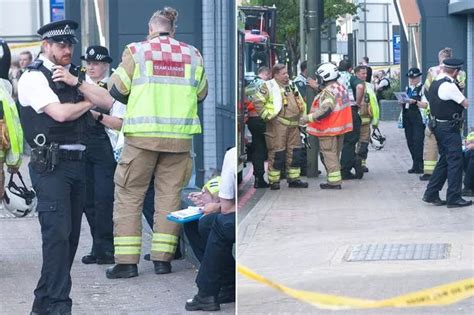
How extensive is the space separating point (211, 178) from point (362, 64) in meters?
6.44

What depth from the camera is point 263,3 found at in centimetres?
976

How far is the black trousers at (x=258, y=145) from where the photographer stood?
35.5ft

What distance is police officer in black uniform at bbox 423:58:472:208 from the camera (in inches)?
435

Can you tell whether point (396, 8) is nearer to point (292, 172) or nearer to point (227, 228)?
point (292, 172)

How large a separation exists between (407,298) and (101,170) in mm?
2379

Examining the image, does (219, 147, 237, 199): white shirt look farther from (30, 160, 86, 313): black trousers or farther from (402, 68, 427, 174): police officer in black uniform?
(402, 68, 427, 174): police officer in black uniform

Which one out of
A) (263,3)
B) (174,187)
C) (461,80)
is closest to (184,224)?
(174,187)

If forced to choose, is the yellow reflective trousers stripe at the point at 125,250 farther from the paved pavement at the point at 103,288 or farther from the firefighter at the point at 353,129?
the firefighter at the point at 353,129

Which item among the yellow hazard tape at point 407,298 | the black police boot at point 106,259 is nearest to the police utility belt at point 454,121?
the yellow hazard tape at point 407,298

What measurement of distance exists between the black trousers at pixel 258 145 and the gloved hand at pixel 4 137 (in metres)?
3.14

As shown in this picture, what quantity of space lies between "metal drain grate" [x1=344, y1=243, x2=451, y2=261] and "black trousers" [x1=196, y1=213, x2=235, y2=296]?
2096 mm

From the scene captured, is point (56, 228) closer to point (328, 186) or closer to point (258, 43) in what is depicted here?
→ point (258, 43)

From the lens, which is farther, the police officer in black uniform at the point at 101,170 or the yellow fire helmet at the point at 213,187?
the police officer in black uniform at the point at 101,170

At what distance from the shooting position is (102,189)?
8.31m
